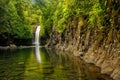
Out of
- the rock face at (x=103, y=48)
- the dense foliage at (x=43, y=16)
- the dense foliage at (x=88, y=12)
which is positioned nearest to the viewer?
the rock face at (x=103, y=48)

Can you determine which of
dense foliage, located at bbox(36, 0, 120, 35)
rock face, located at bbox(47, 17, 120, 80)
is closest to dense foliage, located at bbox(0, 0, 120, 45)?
dense foliage, located at bbox(36, 0, 120, 35)

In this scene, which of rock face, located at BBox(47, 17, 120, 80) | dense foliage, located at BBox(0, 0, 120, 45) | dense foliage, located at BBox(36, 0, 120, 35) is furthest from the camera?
dense foliage, located at BBox(0, 0, 120, 45)

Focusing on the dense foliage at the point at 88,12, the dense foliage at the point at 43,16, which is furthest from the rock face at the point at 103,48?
the dense foliage at the point at 43,16

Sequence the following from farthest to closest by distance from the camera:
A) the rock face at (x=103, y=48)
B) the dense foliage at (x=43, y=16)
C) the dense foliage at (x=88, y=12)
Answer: the dense foliage at (x=43, y=16)
the dense foliage at (x=88, y=12)
the rock face at (x=103, y=48)

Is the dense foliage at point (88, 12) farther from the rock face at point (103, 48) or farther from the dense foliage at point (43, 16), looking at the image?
the rock face at point (103, 48)

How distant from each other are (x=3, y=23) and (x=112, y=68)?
77.1 m

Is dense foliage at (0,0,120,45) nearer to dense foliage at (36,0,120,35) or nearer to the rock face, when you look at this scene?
Answer: dense foliage at (36,0,120,35)

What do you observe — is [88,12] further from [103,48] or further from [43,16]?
[43,16]

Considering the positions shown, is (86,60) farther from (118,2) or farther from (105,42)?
(118,2)

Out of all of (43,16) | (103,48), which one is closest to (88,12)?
(103,48)

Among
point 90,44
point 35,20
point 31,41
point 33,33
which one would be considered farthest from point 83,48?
point 35,20

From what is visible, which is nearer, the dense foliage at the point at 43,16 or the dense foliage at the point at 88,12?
the dense foliage at the point at 88,12

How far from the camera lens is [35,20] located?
151 m

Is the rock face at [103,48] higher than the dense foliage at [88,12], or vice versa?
the dense foliage at [88,12]
